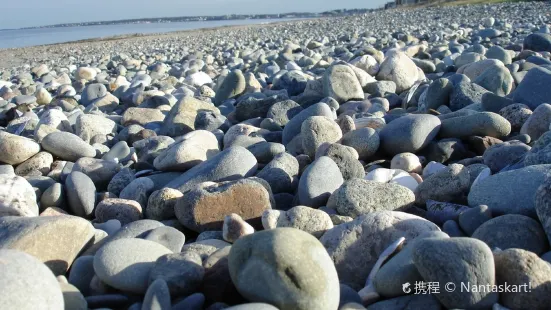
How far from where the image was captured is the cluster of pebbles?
1.70 meters

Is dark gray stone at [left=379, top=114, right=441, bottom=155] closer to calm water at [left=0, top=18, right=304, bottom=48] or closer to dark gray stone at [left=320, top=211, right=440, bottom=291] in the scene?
dark gray stone at [left=320, top=211, right=440, bottom=291]

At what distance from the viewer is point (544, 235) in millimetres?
2115

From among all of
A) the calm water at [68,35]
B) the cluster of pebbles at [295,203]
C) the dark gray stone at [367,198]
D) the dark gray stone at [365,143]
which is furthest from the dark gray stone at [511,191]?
the calm water at [68,35]

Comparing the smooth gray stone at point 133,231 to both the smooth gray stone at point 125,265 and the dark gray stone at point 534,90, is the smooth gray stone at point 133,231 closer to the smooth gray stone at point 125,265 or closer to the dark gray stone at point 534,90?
the smooth gray stone at point 125,265

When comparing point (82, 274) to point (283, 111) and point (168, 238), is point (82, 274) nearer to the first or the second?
point (168, 238)

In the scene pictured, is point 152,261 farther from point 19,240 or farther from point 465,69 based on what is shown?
point 465,69

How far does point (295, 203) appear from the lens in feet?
9.81

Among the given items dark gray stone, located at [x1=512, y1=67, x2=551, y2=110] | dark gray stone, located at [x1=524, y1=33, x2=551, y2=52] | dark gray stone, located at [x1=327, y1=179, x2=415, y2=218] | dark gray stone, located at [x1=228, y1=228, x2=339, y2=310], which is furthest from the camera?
dark gray stone, located at [x1=524, y1=33, x2=551, y2=52]

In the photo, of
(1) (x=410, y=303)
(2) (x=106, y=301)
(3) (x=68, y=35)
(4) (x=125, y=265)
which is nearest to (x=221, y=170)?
(4) (x=125, y=265)

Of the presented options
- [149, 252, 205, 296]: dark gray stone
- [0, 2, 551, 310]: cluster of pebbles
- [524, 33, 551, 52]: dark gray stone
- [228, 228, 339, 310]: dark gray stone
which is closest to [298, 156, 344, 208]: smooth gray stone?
[0, 2, 551, 310]: cluster of pebbles

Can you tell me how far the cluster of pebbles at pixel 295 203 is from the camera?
1697mm

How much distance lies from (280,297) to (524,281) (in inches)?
31.1

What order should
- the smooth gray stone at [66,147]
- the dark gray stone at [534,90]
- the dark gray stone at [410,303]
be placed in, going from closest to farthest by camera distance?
1. the dark gray stone at [410,303]
2. the smooth gray stone at [66,147]
3. the dark gray stone at [534,90]

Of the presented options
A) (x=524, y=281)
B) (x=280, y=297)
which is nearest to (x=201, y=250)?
(x=280, y=297)
